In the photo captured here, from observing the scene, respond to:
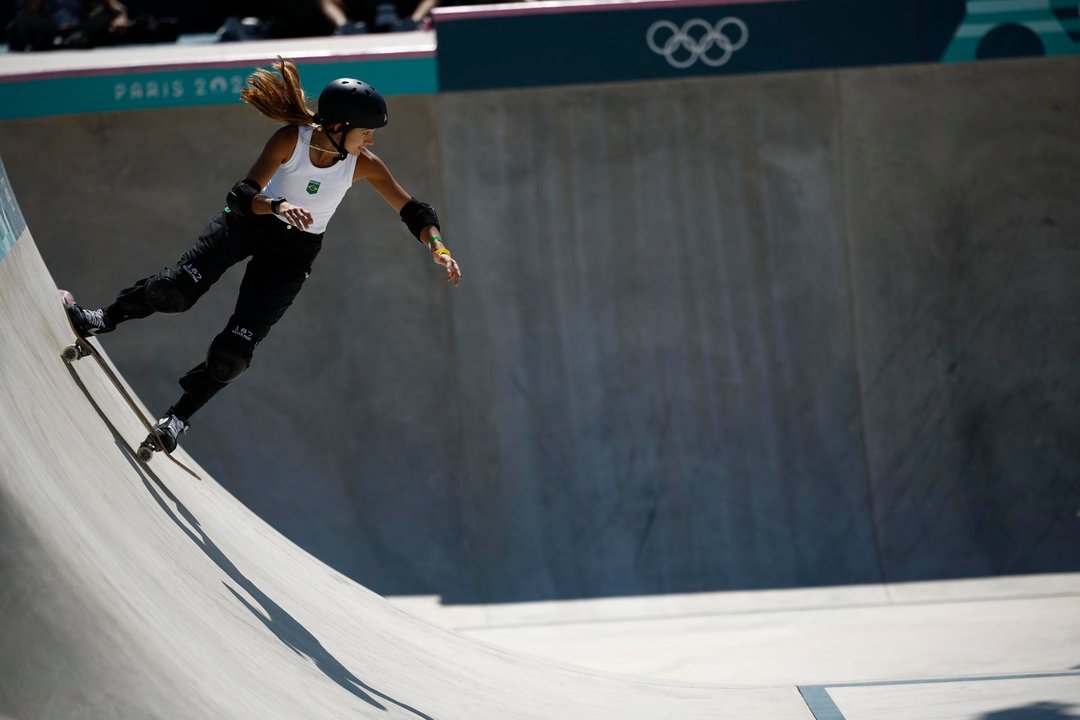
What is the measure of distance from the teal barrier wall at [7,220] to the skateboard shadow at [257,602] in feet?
1.98

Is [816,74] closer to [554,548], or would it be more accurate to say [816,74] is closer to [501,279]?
[501,279]

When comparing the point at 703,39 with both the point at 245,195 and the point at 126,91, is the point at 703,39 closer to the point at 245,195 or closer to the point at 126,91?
the point at 126,91

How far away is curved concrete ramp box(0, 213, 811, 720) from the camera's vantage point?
3.06m

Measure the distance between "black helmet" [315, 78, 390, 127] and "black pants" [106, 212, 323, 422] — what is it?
22.6 inches

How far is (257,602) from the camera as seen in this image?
470 centimetres

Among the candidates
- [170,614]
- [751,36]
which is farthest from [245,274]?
[751,36]

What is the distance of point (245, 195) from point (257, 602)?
1646 mm

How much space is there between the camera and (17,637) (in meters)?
2.96

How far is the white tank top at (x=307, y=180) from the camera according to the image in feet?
16.2

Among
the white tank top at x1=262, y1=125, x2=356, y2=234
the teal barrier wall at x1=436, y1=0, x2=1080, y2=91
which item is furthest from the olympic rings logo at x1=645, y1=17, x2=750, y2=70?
the white tank top at x1=262, y1=125, x2=356, y2=234

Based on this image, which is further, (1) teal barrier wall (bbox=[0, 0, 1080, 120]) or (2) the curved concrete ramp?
(1) teal barrier wall (bbox=[0, 0, 1080, 120])

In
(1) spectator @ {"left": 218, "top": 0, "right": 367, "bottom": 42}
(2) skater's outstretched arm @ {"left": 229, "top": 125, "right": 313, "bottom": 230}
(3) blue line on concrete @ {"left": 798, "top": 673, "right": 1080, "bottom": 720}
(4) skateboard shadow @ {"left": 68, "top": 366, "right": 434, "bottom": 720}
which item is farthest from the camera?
(1) spectator @ {"left": 218, "top": 0, "right": 367, "bottom": 42}

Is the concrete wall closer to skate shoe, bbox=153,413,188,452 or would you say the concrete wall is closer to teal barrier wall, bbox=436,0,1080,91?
teal barrier wall, bbox=436,0,1080,91

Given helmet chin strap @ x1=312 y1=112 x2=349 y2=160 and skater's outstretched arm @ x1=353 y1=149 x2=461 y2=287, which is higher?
helmet chin strap @ x1=312 y1=112 x2=349 y2=160
